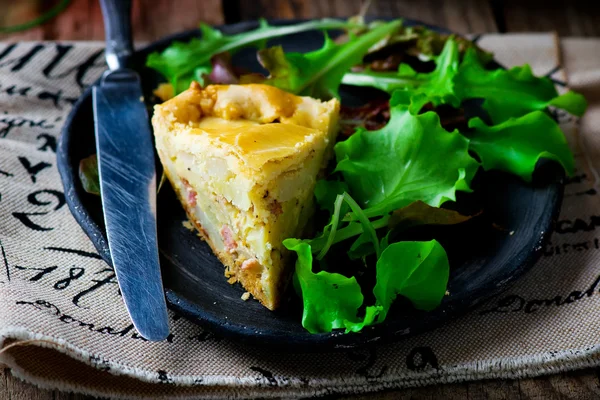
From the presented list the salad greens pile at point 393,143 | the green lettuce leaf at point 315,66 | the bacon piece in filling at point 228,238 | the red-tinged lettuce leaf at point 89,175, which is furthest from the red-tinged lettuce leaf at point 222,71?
the bacon piece in filling at point 228,238

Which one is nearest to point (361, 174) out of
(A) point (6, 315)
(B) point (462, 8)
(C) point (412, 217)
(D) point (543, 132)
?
(C) point (412, 217)

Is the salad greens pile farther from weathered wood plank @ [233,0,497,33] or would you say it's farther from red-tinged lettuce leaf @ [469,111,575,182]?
weathered wood plank @ [233,0,497,33]

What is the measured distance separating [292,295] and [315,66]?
3.27 ft

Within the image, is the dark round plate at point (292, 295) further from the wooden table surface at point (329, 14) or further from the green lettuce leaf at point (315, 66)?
the wooden table surface at point (329, 14)

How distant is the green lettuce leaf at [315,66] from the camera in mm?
2703

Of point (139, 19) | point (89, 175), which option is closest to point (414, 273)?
point (89, 175)

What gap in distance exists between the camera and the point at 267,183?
2.12 meters

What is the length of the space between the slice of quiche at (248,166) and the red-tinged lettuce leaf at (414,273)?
1.17 ft

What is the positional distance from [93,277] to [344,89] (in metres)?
1.29

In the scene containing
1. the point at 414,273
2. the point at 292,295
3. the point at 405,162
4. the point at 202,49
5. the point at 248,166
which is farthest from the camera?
the point at 202,49

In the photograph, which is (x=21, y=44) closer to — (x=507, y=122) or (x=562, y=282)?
(x=507, y=122)

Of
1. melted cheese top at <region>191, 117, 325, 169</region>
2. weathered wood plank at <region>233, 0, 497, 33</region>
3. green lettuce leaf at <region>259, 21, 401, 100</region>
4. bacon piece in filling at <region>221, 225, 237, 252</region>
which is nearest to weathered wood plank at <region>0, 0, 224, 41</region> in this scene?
weathered wood plank at <region>233, 0, 497, 33</region>

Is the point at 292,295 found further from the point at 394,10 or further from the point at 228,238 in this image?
the point at 394,10

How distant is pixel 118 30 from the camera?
9.98 ft
